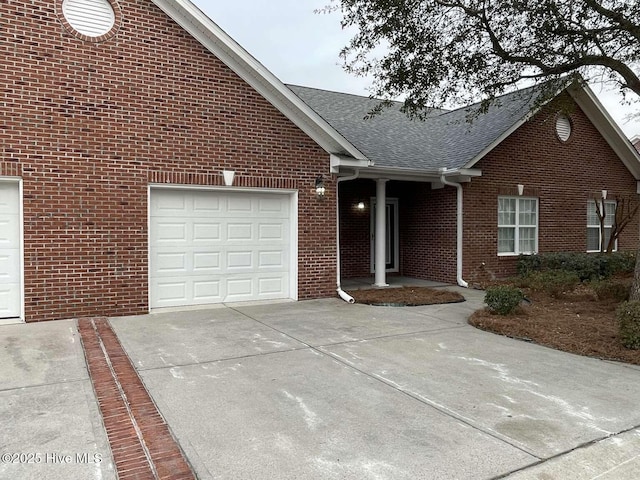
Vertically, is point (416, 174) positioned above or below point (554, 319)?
above

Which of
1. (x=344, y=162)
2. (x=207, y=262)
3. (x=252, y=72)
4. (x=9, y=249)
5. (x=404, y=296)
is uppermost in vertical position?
(x=252, y=72)

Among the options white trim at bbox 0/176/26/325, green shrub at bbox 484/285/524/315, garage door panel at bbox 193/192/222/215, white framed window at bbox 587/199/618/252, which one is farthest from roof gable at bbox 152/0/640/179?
white trim at bbox 0/176/26/325

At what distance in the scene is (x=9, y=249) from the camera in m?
7.34

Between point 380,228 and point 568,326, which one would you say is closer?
point 568,326

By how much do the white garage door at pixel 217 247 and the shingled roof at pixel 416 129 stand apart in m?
3.09

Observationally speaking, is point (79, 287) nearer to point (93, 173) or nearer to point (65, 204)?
point (65, 204)

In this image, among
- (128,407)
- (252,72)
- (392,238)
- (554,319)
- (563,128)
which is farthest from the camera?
(392,238)

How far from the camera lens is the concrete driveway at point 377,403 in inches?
127

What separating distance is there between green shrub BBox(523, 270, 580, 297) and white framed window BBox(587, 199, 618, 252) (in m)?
3.81

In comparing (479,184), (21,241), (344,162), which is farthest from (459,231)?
(21,241)

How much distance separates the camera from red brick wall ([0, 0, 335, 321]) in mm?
7258

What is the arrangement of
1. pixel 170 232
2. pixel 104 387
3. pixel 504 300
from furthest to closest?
pixel 170 232 → pixel 504 300 → pixel 104 387

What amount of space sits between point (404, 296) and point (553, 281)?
11.7ft

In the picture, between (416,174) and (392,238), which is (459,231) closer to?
(416,174)
